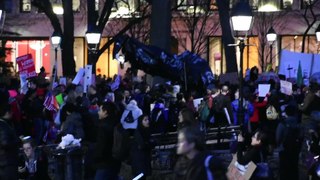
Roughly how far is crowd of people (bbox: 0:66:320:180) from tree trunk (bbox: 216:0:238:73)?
164 inches

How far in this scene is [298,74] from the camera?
24.8 metres

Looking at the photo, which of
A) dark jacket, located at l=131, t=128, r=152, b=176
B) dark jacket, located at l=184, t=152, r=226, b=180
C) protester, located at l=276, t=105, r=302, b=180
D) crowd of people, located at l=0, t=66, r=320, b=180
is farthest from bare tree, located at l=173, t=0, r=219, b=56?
dark jacket, located at l=184, t=152, r=226, b=180

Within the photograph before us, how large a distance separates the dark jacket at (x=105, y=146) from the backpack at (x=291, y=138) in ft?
12.2

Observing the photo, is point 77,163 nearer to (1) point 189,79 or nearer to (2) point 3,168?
(2) point 3,168

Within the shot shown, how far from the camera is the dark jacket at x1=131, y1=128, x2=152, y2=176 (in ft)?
48.4

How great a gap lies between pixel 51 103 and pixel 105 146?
23.3ft

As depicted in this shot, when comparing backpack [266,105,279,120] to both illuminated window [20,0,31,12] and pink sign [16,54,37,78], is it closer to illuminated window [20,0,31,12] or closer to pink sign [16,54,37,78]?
pink sign [16,54,37,78]

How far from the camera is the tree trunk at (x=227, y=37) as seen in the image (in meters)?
30.9

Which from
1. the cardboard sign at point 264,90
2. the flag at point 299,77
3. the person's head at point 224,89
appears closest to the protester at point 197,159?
the person's head at point 224,89

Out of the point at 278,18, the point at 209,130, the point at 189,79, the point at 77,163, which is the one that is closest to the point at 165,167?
the point at 209,130

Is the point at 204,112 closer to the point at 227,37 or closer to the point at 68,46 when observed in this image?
the point at 227,37

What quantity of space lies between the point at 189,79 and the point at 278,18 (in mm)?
33006

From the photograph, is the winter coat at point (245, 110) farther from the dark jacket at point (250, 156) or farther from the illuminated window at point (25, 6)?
the illuminated window at point (25, 6)

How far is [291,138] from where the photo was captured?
49.5 feet
